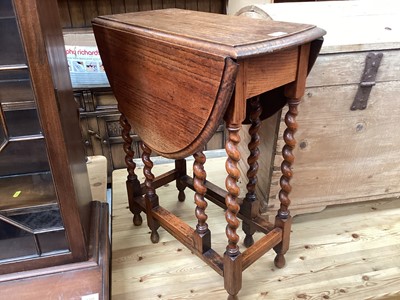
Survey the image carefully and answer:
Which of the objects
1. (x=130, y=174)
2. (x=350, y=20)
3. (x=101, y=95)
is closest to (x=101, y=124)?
(x=101, y=95)

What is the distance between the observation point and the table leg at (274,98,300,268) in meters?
1.10

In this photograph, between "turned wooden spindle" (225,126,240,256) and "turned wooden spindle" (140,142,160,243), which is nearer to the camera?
"turned wooden spindle" (225,126,240,256)

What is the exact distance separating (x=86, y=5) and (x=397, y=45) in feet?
5.24

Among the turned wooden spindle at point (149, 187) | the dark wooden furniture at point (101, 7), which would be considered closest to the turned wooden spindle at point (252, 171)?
the turned wooden spindle at point (149, 187)

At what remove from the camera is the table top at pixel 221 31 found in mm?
815

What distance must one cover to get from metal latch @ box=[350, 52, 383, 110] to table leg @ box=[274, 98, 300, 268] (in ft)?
1.21

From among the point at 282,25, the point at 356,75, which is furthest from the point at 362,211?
the point at 282,25

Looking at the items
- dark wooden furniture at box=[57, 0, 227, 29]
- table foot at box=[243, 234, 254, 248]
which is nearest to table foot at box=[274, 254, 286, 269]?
table foot at box=[243, 234, 254, 248]

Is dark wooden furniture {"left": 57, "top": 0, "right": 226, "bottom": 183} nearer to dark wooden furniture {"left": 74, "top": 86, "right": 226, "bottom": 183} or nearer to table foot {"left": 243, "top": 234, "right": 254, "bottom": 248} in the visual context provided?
dark wooden furniture {"left": 74, "top": 86, "right": 226, "bottom": 183}

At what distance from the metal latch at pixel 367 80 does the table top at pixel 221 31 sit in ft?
1.30

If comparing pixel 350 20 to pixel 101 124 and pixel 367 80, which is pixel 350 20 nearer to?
pixel 367 80

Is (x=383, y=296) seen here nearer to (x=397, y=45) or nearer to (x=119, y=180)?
(x=397, y=45)

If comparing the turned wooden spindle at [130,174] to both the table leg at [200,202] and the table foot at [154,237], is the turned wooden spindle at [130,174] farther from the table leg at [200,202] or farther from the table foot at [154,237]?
the table leg at [200,202]

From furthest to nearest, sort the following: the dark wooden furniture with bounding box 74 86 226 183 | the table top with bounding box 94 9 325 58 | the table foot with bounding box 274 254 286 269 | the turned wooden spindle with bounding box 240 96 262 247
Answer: the dark wooden furniture with bounding box 74 86 226 183 < the table foot with bounding box 274 254 286 269 < the turned wooden spindle with bounding box 240 96 262 247 < the table top with bounding box 94 9 325 58
